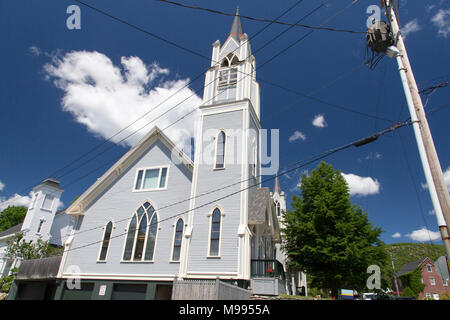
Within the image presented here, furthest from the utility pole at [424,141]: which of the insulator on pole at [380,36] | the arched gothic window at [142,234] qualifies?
the arched gothic window at [142,234]

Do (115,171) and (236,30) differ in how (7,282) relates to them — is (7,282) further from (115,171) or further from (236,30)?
(236,30)

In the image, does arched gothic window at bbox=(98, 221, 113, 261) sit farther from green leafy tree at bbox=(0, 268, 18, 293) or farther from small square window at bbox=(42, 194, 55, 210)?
small square window at bbox=(42, 194, 55, 210)

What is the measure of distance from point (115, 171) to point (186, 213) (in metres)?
7.22

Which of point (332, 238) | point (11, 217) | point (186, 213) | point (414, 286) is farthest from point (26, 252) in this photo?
point (414, 286)

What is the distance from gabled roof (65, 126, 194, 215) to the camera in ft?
64.4

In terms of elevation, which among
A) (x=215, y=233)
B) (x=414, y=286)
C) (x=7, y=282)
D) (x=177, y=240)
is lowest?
(x=7, y=282)

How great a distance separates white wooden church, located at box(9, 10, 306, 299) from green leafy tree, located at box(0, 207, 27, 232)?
38.4 meters

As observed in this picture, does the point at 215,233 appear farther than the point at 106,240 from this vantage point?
No

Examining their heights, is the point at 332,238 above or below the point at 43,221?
below

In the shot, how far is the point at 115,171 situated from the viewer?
66.0 ft

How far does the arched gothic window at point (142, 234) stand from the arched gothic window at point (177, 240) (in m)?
1.53

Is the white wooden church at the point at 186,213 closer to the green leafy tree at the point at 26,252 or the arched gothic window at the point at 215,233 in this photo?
the arched gothic window at the point at 215,233
